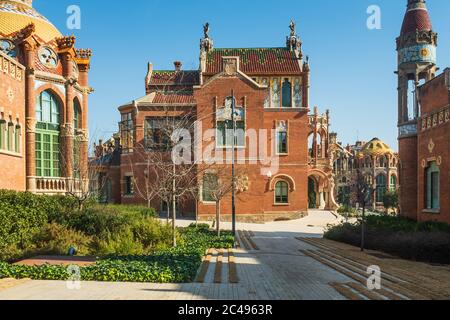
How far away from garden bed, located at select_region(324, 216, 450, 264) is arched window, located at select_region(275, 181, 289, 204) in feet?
42.9

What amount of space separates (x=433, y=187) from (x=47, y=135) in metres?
21.7

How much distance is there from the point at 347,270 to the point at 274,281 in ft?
9.61

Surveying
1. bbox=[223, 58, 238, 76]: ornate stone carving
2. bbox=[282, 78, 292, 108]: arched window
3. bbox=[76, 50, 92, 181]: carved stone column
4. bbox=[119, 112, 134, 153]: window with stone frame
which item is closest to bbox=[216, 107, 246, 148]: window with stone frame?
bbox=[223, 58, 238, 76]: ornate stone carving

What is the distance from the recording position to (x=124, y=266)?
1074 centimetres

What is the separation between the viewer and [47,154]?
2369 centimetres

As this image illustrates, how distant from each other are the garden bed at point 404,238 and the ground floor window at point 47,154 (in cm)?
1617

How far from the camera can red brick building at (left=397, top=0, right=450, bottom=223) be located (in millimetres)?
20703

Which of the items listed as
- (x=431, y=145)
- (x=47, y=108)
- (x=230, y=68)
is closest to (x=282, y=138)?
(x=230, y=68)

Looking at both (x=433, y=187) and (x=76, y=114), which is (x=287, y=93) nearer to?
(x=433, y=187)

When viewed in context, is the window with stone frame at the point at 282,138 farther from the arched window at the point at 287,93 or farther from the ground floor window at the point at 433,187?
the ground floor window at the point at 433,187

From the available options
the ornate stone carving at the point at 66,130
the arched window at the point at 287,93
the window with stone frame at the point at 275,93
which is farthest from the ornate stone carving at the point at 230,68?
the ornate stone carving at the point at 66,130
